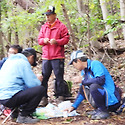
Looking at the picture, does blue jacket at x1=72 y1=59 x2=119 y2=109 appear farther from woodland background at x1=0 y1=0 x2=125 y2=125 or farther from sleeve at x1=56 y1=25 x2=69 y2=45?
sleeve at x1=56 y1=25 x2=69 y2=45

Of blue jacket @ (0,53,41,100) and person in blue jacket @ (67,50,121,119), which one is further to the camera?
person in blue jacket @ (67,50,121,119)

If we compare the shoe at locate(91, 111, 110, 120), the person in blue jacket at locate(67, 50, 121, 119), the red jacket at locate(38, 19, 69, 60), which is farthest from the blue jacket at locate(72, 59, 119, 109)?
the red jacket at locate(38, 19, 69, 60)

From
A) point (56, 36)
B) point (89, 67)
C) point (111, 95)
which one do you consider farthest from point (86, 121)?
point (56, 36)

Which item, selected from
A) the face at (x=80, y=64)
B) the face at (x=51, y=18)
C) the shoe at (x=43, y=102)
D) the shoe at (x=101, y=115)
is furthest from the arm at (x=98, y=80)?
the face at (x=51, y=18)

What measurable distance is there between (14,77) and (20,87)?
222mm

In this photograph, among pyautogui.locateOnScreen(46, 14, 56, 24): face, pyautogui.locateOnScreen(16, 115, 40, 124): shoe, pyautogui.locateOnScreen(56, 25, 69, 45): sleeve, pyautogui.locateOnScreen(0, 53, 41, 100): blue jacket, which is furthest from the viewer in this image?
pyautogui.locateOnScreen(46, 14, 56, 24): face

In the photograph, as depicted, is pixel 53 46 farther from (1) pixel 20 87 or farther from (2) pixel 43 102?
(1) pixel 20 87

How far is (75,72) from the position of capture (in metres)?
8.18

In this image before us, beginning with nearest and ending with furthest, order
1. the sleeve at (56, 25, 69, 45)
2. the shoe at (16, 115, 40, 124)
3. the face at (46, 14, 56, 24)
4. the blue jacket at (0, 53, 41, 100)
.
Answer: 1. the blue jacket at (0, 53, 41, 100)
2. the shoe at (16, 115, 40, 124)
3. the sleeve at (56, 25, 69, 45)
4. the face at (46, 14, 56, 24)

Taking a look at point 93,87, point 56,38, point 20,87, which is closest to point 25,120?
point 20,87

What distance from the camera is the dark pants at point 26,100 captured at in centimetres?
341

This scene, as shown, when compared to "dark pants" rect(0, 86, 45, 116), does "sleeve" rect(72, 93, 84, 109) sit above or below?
below

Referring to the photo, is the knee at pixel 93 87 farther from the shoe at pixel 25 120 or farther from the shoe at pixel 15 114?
the shoe at pixel 15 114

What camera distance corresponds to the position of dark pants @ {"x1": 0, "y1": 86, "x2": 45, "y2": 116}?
3414 millimetres
